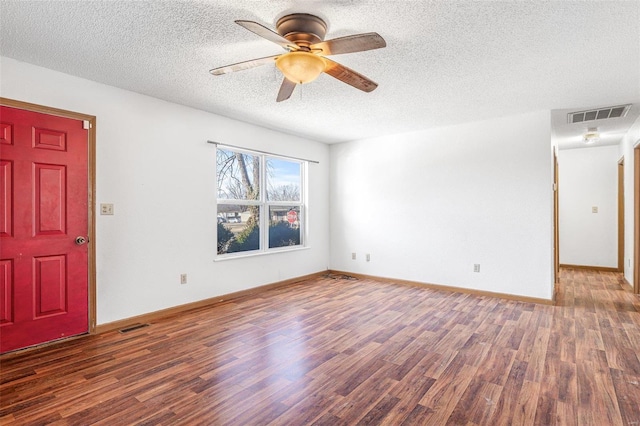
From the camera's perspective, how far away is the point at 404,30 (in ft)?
7.38

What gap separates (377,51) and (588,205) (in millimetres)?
6135

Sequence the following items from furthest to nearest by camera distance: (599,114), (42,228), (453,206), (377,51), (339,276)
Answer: (339,276) → (453,206) → (599,114) → (42,228) → (377,51)

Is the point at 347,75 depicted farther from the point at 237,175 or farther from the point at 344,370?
the point at 237,175

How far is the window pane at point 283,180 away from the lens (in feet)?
16.8

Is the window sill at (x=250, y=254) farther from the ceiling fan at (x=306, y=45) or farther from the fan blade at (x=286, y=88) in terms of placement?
the ceiling fan at (x=306, y=45)

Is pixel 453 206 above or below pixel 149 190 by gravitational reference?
below

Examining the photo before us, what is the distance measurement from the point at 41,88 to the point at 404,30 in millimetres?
3137

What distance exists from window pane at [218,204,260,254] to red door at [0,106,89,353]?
1.60m

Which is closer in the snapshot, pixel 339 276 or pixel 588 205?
pixel 339 276

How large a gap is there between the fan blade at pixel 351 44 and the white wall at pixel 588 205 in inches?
250

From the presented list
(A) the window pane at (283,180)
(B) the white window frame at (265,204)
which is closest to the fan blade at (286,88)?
(B) the white window frame at (265,204)

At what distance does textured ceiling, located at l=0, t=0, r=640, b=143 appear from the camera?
2023mm

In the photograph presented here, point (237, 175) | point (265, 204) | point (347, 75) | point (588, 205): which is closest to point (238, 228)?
point (265, 204)

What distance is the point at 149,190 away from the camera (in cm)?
354
